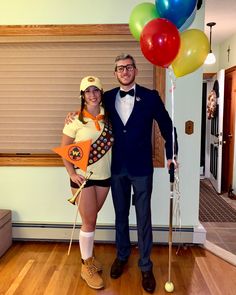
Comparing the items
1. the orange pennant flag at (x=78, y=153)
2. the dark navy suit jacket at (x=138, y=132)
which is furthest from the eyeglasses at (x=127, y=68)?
the orange pennant flag at (x=78, y=153)

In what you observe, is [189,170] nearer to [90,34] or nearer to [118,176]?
[118,176]

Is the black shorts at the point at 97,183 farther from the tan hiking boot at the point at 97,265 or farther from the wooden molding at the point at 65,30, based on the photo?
the wooden molding at the point at 65,30

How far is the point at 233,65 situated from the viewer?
464cm

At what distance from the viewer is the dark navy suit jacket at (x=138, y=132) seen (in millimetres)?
2115

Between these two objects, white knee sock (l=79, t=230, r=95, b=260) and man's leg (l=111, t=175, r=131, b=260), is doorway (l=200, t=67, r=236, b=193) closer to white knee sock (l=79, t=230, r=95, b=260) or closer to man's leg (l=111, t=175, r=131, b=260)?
man's leg (l=111, t=175, r=131, b=260)

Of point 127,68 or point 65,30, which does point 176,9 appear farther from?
point 65,30

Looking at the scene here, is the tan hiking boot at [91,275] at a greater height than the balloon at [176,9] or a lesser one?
lesser

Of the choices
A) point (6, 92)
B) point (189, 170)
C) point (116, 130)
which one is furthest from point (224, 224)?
point (6, 92)

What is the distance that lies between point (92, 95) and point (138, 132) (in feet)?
1.28

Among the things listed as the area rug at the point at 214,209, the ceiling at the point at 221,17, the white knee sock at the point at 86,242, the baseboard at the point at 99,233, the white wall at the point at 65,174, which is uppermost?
the ceiling at the point at 221,17

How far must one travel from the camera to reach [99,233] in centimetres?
285

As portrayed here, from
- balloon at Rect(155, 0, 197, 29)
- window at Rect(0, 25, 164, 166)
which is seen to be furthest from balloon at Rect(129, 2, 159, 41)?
window at Rect(0, 25, 164, 166)

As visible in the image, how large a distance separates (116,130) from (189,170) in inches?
37.7

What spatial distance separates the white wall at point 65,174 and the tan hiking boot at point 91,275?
635mm
